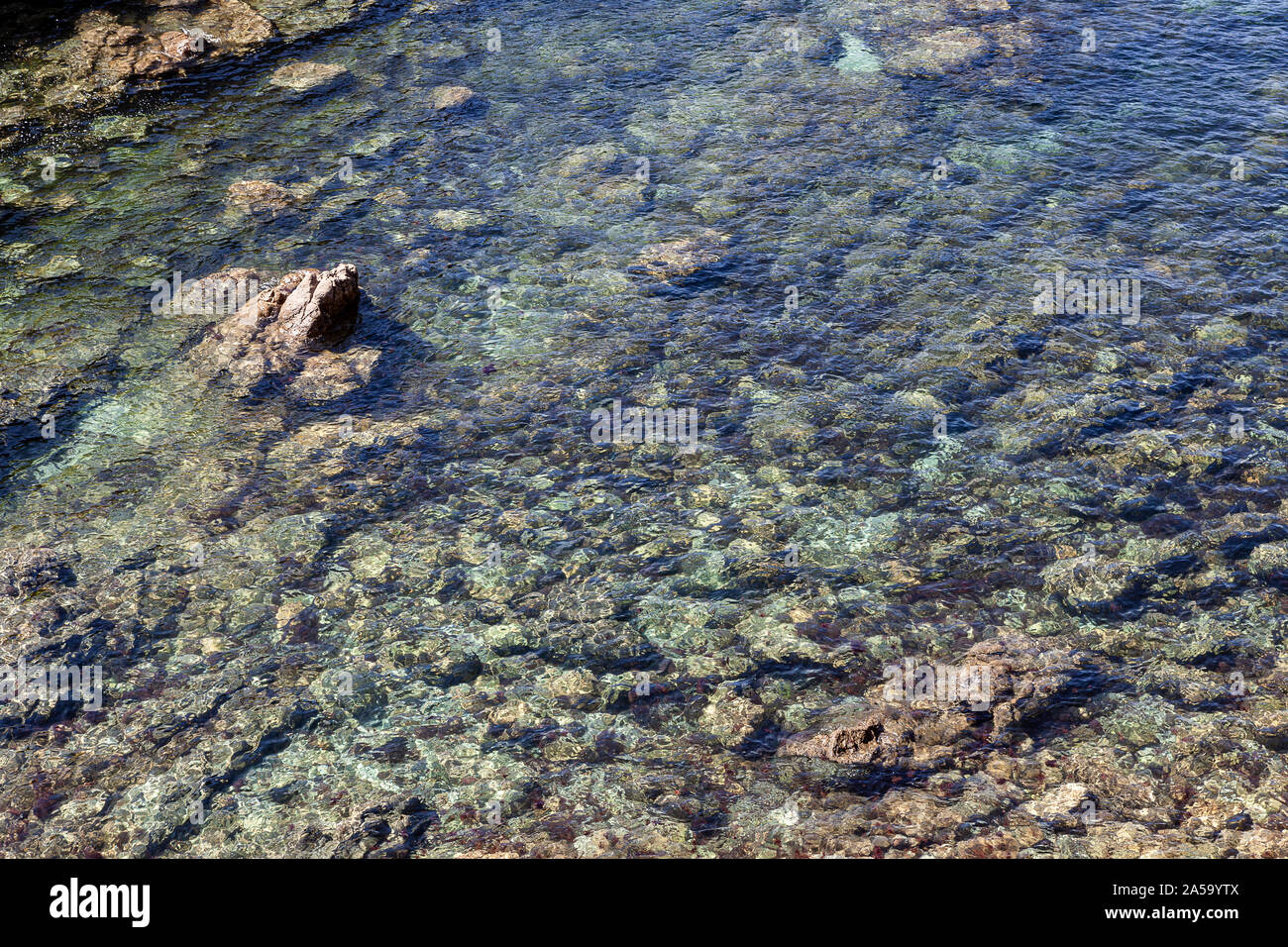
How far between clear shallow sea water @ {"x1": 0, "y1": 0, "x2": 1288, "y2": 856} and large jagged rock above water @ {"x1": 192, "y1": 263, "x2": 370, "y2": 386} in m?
0.53

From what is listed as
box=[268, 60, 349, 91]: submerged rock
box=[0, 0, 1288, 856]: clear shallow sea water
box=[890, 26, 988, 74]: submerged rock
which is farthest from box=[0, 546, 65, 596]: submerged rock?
box=[890, 26, 988, 74]: submerged rock

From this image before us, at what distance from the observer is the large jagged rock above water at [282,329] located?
15.6 meters

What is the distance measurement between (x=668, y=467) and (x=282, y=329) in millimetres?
6865

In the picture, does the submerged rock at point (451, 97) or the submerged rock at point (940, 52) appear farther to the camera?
the submerged rock at point (940, 52)

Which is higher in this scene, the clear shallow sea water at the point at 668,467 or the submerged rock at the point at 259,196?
the submerged rock at the point at 259,196

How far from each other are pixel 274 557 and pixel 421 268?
23.3 ft

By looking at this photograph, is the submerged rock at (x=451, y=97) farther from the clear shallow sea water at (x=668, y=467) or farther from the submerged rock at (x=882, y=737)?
the submerged rock at (x=882, y=737)

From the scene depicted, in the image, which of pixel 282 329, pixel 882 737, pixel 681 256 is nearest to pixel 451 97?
pixel 681 256

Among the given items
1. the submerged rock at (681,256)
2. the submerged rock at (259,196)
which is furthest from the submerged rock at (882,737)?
the submerged rock at (259,196)

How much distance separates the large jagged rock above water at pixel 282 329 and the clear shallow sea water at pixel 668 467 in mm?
529

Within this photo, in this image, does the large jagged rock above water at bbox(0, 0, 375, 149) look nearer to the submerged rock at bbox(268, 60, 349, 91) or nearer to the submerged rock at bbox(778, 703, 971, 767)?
the submerged rock at bbox(268, 60, 349, 91)

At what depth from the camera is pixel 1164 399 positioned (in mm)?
14766

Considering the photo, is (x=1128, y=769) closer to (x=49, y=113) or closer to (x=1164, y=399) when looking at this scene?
(x=1164, y=399)

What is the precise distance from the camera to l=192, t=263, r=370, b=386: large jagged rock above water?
15555 millimetres
